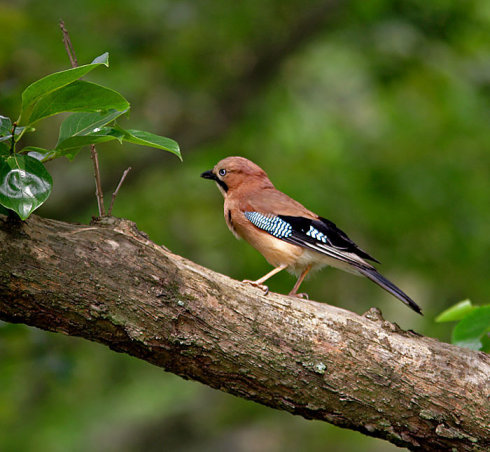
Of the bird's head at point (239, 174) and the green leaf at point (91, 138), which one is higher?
the green leaf at point (91, 138)

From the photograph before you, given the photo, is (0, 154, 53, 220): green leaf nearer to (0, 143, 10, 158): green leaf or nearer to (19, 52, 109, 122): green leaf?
(0, 143, 10, 158): green leaf

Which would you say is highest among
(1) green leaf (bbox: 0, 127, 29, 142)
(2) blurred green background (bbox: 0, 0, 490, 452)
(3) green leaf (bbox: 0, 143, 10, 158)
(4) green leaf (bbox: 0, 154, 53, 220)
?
(1) green leaf (bbox: 0, 127, 29, 142)

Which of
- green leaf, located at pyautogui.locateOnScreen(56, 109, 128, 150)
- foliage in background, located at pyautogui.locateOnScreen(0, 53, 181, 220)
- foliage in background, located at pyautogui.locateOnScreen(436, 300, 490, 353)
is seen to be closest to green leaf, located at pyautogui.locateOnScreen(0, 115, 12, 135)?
foliage in background, located at pyautogui.locateOnScreen(0, 53, 181, 220)

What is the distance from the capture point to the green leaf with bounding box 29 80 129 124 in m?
2.87

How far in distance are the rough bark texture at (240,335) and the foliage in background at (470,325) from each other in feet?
0.92

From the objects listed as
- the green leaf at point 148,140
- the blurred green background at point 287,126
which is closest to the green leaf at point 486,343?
the green leaf at point 148,140

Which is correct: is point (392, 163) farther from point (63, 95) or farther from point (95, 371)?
point (63, 95)

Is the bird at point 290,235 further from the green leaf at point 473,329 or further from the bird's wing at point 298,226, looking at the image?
the green leaf at point 473,329

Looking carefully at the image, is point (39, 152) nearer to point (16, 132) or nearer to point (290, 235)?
point (16, 132)

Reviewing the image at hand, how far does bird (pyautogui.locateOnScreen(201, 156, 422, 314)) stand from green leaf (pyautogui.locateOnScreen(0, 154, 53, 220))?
6.26ft

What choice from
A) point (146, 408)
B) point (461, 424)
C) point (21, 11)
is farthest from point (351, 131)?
point (461, 424)

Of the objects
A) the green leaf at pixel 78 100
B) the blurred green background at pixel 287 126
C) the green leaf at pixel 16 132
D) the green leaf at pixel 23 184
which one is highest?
the green leaf at pixel 78 100

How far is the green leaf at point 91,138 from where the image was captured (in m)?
2.92

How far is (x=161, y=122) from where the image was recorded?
33.9ft
